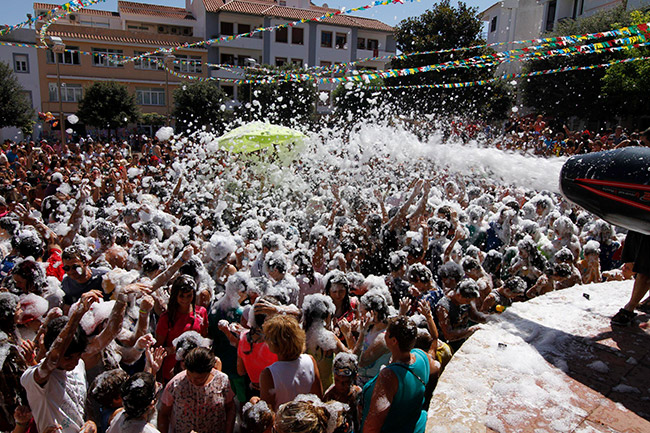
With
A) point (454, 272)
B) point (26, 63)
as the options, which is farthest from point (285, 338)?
point (26, 63)

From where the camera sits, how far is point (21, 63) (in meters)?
31.8

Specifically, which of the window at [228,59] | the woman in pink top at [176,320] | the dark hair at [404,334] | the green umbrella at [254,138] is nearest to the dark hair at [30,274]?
the woman in pink top at [176,320]

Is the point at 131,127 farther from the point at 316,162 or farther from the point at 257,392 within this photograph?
the point at 257,392

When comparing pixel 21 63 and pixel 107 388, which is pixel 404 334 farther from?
pixel 21 63

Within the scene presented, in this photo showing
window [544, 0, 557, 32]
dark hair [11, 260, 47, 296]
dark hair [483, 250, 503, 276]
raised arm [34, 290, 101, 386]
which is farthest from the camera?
window [544, 0, 557, 32]

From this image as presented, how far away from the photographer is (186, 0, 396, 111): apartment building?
35.4m

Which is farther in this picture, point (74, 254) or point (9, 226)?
point (9, 226)

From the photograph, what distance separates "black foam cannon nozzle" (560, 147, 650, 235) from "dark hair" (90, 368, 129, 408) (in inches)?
134

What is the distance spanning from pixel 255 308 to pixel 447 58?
2146 cm

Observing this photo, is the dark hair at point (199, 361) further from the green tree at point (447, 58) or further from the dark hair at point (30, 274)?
the green tree at point (447, 58)

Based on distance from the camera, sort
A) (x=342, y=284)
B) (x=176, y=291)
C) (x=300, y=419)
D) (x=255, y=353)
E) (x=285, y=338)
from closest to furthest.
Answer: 1. (x=300, y=419)
2. (x=285, y=338)
3. (x=255, y=353)
4. (x=176, y=291)
5. (x=342, y=284)

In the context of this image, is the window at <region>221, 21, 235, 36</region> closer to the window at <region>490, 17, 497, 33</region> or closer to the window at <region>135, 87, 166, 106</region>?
the window at <region>135, 87, 166, 106</region>

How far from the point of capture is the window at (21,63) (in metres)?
31.7

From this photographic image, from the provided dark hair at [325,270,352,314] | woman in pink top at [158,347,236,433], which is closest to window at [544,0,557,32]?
dark hair at [325,270,352,314]
